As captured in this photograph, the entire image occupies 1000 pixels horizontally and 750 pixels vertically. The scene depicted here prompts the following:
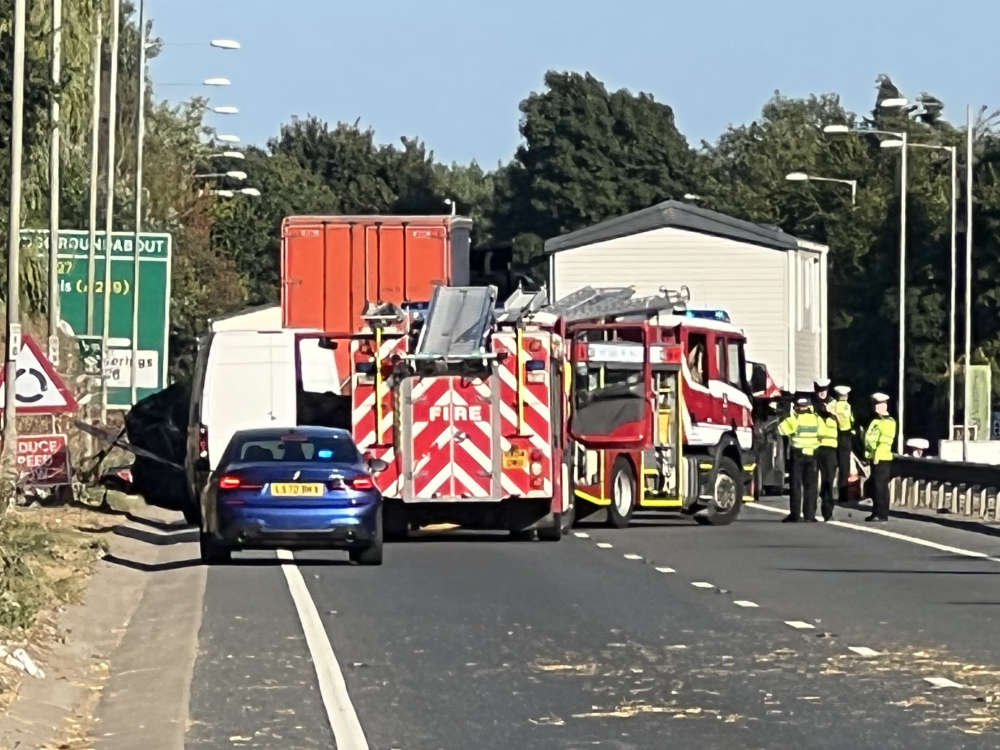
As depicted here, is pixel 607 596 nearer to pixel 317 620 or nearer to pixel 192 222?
pixel 317 620

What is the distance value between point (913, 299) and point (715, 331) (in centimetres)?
4590

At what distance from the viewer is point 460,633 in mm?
17359

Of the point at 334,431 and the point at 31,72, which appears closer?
the point at 334,431

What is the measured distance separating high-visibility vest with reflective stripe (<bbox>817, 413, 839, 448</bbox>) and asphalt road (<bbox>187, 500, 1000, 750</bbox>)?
324 inches

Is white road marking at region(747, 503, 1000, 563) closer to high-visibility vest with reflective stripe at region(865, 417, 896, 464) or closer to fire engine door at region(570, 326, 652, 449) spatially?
high-visibility vest with reflective stripe at region(865, 417, 896, 464)

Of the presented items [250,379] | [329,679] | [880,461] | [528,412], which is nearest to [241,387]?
[250,379]

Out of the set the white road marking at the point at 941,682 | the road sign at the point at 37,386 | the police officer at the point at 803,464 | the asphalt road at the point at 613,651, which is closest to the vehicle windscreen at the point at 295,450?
the asphalt road at the point at 613,651

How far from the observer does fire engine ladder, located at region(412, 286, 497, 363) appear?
1118 inches

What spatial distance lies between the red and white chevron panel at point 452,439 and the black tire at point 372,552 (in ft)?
12.0

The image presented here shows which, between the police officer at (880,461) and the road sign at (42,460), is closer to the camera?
the road sign at (42,460)

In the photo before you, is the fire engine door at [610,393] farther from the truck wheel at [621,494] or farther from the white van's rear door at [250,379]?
the white van's rear door at [250,379]

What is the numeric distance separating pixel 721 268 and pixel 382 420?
2932 centimetres

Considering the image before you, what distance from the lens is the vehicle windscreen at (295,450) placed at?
81.4 ft

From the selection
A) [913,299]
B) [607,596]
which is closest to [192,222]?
[913,299]
